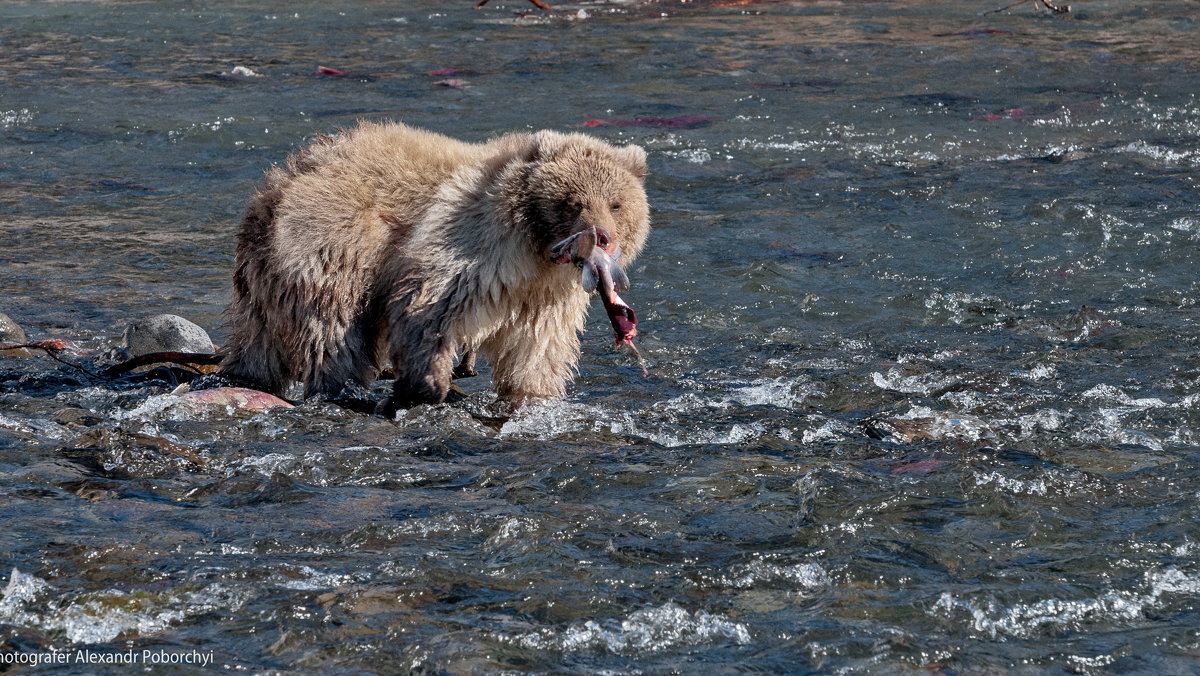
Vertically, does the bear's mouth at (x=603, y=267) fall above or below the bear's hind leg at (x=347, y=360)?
above

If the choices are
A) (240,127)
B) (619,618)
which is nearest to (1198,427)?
(619,618)

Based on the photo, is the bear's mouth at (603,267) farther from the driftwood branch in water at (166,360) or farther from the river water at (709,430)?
the driftwood branch in water at (166,360)

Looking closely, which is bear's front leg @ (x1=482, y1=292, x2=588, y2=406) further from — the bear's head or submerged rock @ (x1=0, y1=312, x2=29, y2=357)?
submerged rock @ (x1=0, y1=312, x2=29, y2=357)

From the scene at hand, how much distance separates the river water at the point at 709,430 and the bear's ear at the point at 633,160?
1061mm

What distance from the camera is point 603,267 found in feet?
17.0

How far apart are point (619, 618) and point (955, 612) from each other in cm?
97

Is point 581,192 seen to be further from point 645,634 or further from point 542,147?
point 645,634

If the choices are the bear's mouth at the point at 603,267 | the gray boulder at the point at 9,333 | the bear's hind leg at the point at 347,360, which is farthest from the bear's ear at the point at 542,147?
the gray boulder at the point at 9,333

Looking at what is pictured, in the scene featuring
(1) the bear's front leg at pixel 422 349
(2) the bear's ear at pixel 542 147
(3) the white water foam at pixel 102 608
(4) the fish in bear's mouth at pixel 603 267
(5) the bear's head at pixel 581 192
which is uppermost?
(2) the bear's ear at pixel 542 147

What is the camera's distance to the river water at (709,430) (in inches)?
151

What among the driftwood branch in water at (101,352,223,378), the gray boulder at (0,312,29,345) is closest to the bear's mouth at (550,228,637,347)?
the driftwood branch in water at (101,352,223,378)

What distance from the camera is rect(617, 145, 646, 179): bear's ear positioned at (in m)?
5.72

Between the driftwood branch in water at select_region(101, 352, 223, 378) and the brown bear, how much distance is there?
0.36 m

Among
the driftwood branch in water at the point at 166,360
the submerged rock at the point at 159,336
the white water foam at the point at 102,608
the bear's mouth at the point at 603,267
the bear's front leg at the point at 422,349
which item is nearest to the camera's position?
the white water foam at the point at 102,608
